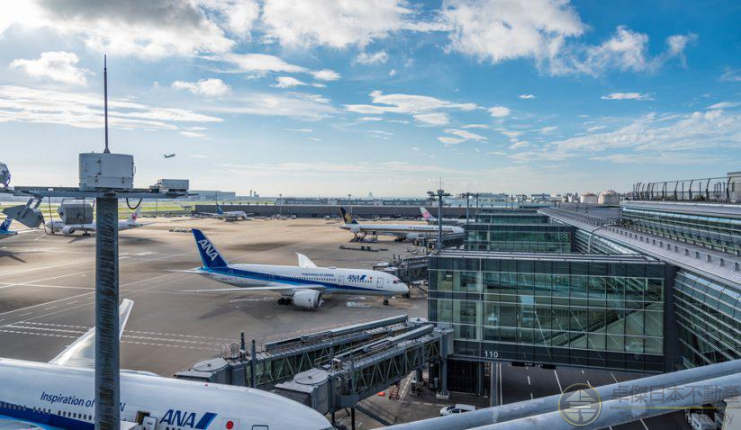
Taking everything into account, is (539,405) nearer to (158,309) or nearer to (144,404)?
(144,404)

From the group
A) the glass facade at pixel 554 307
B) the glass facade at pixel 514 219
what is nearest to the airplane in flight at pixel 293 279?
the glass facade at pixel 554 307

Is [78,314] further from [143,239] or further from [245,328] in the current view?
[143,239]

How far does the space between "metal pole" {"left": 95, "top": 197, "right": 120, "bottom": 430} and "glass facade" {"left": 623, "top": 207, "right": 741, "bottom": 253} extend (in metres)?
39.5

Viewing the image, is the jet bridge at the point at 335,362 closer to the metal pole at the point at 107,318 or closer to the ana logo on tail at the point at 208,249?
the metal pole at the point at 107,318

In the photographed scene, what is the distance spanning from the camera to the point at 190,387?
2011 cm

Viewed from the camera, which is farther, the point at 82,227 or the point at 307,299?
the point at 82,227

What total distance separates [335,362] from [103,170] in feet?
63.5

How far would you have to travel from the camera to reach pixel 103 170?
10.4 metres

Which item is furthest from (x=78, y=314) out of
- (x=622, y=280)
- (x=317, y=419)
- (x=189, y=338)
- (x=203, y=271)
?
(x=622, y=280)

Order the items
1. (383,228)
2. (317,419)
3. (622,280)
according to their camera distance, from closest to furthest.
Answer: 1. (317,419)
2. (622,280)
3. (383,228)

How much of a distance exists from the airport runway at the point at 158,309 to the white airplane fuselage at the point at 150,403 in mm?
13993

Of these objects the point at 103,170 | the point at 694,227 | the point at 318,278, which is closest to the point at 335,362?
the point at 103,170

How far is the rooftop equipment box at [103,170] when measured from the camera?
10.3 m

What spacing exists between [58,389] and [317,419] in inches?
531
